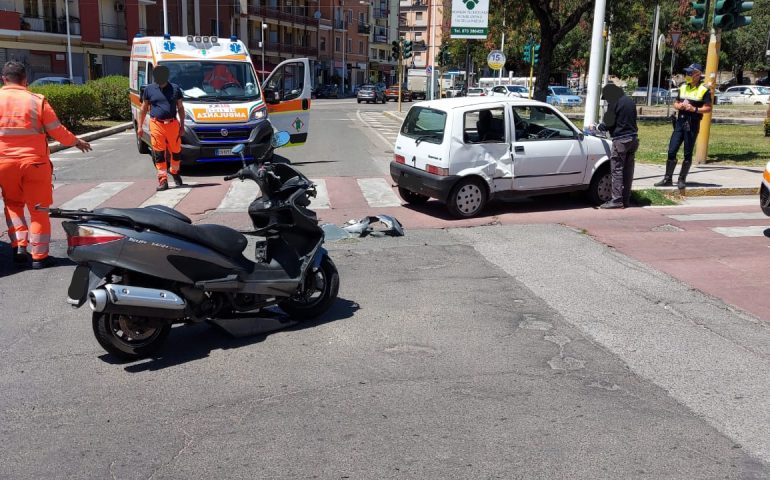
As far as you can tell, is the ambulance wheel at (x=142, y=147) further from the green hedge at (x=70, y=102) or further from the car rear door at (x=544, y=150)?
the car rear door at (x=544, y=150)

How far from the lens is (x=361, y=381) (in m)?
4.76

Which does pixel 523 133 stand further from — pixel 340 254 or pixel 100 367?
pixel 100 367

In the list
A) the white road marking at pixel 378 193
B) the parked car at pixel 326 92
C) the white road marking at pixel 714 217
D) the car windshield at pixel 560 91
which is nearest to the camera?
the white road marking at pixel 714 217

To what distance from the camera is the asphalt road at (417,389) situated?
3758 mm

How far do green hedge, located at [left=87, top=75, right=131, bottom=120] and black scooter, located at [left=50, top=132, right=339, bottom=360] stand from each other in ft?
76.7

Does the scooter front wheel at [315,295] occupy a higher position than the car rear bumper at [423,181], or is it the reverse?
the car rear bumper at [423,181]

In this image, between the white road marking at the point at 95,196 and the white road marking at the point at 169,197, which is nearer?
the white road marking at the point at 95,196

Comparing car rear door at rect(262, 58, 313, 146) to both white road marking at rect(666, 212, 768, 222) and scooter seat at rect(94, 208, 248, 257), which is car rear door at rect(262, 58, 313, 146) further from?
scooter seat at rect(94, 208, 248, 257)

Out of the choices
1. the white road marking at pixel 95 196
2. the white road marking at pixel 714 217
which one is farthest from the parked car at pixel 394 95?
the white road marking at pixel 714 217

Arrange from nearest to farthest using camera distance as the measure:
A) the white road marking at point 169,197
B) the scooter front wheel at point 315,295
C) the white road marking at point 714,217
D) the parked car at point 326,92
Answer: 1. the scooter front wheel at point 315,295
2. the white road marking at point 714,217
3. the white road marking at point 169,197
4. the parked car at point 326,92

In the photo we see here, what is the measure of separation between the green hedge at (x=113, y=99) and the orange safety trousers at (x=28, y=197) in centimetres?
2068

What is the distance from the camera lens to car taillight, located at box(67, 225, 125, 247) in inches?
184

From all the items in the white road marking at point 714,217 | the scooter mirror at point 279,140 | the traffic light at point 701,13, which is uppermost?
the traffic light at point 701,13

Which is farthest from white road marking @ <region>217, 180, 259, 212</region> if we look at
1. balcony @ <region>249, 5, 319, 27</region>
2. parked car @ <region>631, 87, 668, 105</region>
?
balcony @ <region>249, 5, 319, 27</region>
